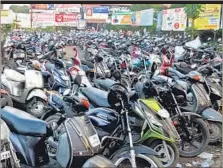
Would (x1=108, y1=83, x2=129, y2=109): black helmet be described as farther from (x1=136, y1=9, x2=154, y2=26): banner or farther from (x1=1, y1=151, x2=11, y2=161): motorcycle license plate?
(x1=1, y1=151, x2=11, y2=161): motorcycle license plate

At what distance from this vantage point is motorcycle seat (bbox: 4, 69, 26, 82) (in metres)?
2.96

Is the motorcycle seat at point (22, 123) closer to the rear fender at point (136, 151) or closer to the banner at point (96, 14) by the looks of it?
the rear fender at point (136, 151)

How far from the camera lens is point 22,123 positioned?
112 inches

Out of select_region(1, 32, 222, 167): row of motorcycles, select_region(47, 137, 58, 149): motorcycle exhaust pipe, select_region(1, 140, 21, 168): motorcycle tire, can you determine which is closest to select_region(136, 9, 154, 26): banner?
select_region(1, 32, 222, 167): row of motorcycles

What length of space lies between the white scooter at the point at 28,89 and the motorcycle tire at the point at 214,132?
1.26 metres

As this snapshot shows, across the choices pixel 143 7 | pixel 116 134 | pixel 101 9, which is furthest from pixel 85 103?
pixel 143 7

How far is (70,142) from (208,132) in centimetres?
105

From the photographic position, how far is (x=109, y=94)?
2.91m

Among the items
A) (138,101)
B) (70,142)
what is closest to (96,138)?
(70,142)

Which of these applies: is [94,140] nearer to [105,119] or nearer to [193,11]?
[105,119]

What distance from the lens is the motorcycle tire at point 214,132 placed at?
3030mm

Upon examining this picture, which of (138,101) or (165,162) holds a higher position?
(138,101)

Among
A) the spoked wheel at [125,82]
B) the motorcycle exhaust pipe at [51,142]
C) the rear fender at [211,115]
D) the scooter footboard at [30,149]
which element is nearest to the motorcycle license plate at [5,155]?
the scooter footboard at [30,149]

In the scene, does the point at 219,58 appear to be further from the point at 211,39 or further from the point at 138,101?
the point at 138,101
